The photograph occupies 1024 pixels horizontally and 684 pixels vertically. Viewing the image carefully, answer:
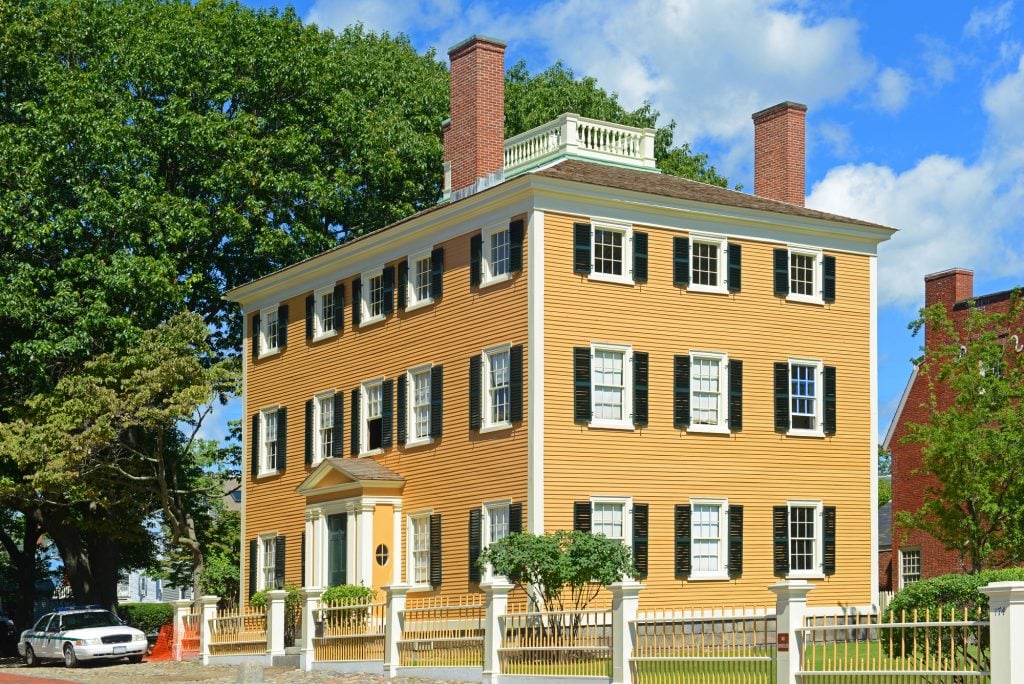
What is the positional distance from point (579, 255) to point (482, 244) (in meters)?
2.54

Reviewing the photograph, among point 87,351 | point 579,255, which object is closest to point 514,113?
point 87,351

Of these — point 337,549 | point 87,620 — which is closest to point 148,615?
point 87,620

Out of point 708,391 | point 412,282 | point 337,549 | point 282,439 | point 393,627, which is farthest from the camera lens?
point 282,439

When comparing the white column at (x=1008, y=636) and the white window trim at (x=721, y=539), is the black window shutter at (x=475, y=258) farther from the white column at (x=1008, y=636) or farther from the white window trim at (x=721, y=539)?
the white column at (x=1008, y=636)

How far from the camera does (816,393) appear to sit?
3825 cm

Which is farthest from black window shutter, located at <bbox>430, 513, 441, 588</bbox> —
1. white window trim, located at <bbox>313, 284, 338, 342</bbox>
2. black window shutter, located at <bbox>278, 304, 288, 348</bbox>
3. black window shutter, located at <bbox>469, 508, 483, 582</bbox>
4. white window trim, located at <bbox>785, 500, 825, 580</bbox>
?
black window shutter, located at <bbox>278, 304, 288, 348</bbox>

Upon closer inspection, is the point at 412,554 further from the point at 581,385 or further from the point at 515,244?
the point at 515,244

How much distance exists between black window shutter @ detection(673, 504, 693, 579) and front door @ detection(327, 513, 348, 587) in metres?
8.43

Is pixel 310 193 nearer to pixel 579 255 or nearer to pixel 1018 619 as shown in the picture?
pixel 579 255

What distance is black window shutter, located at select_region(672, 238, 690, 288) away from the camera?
119 feet

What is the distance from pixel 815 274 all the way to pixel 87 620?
20.3 meters

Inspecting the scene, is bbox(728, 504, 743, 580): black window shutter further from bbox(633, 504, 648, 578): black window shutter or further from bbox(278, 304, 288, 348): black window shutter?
bbox(278, 304, 288, 348): black window shutter

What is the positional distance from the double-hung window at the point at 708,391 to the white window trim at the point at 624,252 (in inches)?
94.3

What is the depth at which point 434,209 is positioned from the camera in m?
37.6
